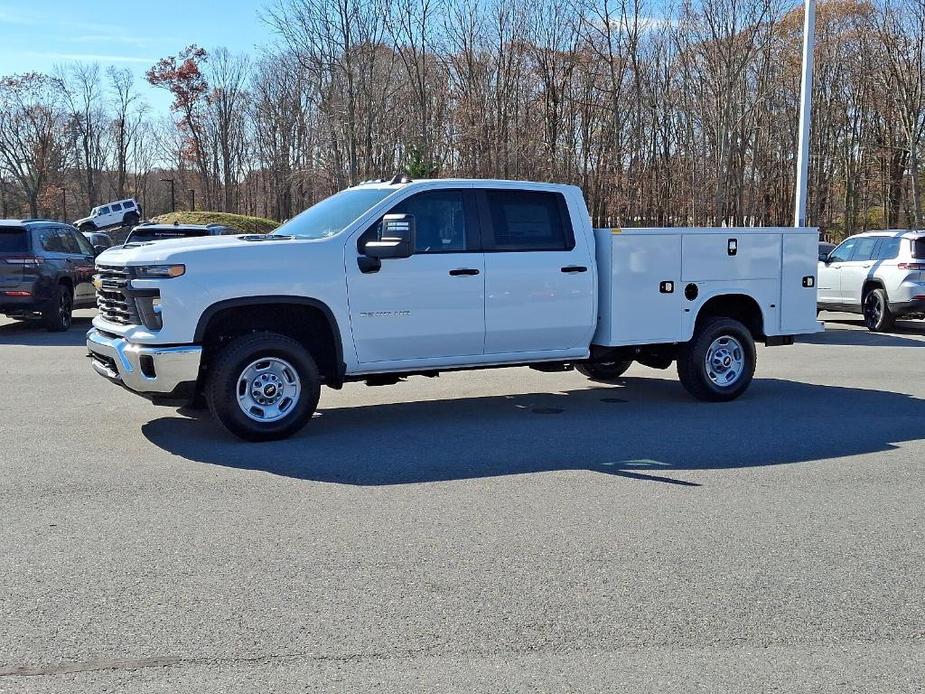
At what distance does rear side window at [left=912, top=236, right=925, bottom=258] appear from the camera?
1694 cm

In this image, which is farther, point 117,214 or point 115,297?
point 117,214

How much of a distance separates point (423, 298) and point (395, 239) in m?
0.62

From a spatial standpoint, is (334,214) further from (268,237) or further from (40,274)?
(40,274)

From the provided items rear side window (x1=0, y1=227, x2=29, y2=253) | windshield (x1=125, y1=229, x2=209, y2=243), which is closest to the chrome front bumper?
rear side window (x1=0, y1=227, x2=29, y2=253)

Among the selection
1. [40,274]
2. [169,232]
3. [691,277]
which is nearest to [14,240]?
[40,274]

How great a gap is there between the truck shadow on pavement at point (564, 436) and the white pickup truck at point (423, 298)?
16.1 inches

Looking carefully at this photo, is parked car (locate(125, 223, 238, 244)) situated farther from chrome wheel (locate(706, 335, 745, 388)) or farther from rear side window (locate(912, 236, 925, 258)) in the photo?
rear side window (locate(912, 236, 925, 258))

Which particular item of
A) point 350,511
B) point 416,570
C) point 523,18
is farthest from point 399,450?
point 523,18

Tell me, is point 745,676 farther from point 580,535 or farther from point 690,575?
point 580,535

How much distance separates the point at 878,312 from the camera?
688 inches

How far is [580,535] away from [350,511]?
1430mm

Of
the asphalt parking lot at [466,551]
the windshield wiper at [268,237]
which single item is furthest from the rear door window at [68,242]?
the windshield wiper at [268,237]

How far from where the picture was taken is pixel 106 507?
6160mm

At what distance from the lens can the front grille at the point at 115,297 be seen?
7906mm
